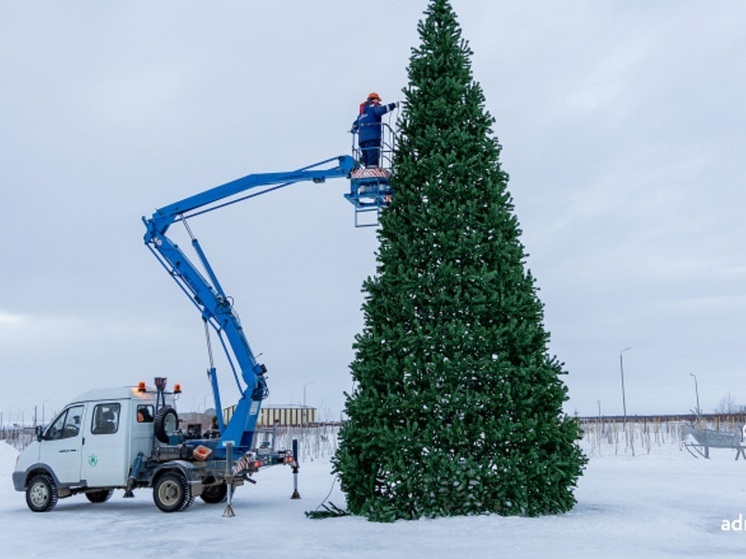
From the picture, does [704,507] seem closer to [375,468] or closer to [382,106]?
[375,468]

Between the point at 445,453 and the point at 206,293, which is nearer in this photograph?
the point at 445,453

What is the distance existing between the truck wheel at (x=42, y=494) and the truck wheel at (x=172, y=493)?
257 centimetres

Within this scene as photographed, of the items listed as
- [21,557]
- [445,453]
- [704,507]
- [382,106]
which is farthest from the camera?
[382,106]

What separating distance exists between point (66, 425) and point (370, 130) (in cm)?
922

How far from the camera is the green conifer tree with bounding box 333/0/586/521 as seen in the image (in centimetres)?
1266

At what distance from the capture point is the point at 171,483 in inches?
643

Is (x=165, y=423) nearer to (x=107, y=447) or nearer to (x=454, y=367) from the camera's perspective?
(x=107, y=447)

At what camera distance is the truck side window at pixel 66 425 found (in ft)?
57.0

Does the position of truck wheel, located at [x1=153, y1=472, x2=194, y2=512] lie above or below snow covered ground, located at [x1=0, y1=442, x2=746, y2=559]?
above

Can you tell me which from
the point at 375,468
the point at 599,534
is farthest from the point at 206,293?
the point at 599,534

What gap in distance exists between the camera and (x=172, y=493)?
16.3 metres

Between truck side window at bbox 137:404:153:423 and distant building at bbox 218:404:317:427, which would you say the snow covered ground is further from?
distant building at bbox 218:404:317:427

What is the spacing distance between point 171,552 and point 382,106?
9.43 metres

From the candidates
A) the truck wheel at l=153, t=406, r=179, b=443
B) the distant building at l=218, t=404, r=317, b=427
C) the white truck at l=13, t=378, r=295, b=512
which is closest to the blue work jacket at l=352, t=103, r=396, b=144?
the white truck at l=13, t=378, r=295, b=512
